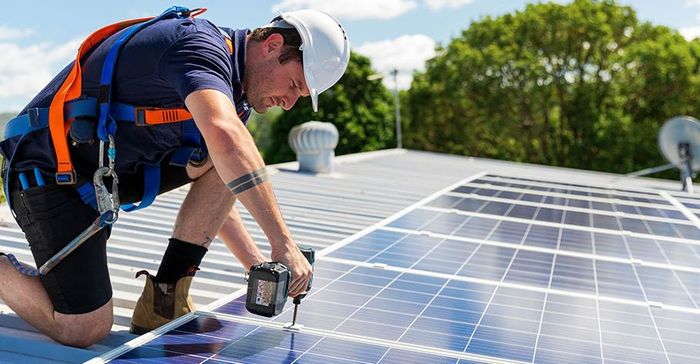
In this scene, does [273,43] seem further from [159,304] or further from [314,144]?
[314,144]

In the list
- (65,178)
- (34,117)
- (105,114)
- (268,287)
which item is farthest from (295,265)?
(34,117)

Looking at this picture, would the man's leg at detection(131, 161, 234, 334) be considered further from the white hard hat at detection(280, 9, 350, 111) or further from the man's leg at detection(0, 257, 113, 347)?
the white hard hat at detection(280, 9, 350, 111)

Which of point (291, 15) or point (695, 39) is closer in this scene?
point (291, 15)

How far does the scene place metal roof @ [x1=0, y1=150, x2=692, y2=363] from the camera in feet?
14.1

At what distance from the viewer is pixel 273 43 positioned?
3928mm

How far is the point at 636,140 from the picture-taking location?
41844mm

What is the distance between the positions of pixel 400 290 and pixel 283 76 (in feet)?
5.66

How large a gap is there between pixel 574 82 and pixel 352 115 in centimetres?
1408

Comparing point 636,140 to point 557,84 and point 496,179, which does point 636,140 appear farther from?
point 496,179

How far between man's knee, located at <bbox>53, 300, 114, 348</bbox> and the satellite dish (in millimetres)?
16564

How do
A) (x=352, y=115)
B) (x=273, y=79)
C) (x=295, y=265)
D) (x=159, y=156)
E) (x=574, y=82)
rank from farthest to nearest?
(x=352, y=115), (x=574, y=82), (x=159, y=156), (x=273, y=79), (x=295, y=265)

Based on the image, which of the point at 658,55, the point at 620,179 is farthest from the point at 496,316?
the point at 658,55

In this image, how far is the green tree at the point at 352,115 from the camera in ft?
168

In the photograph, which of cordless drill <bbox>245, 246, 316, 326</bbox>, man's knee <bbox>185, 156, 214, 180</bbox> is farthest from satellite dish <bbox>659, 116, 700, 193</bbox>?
cordless drill <bbox>245, 246, 316, 326</bbox>
